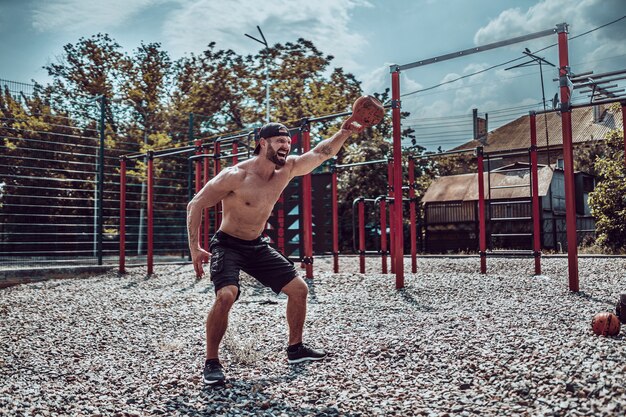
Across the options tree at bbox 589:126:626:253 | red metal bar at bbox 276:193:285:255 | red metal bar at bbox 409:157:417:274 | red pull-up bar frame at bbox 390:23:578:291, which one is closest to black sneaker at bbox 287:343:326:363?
red pull-up bar frame at bbox 390:23:578:291

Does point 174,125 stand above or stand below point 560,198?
above

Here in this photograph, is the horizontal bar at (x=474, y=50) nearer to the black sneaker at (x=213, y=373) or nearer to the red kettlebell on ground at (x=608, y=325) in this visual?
the red kettlebell on ground at (x=608, y=325)

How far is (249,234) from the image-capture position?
380 centimetres

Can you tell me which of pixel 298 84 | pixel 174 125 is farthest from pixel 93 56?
pixel 298 84

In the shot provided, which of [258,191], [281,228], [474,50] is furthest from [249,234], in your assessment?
[281,228]

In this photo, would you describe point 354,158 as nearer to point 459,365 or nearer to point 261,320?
point 261,320

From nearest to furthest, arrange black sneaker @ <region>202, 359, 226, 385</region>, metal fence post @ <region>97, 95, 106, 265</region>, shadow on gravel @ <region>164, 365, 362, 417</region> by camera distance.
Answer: shadow on gravel @ <region>164, 365, 362, 417</region> < black sneaker @ <region>202, 359, 226, 385</region> < metal fence post @ <region>97, 95, 106, 265</region>

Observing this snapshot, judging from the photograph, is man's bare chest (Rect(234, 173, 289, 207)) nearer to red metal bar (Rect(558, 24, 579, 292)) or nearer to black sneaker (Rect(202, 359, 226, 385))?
black sneaker (Rect(202, 359, 226, 385))

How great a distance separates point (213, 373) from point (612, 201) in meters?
12.9

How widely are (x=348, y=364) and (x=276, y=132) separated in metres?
1.61

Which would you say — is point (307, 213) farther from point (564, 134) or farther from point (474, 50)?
point (564, 134)

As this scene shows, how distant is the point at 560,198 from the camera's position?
1969cm

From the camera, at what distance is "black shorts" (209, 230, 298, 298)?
3.61 meters

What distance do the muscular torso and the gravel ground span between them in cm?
90
